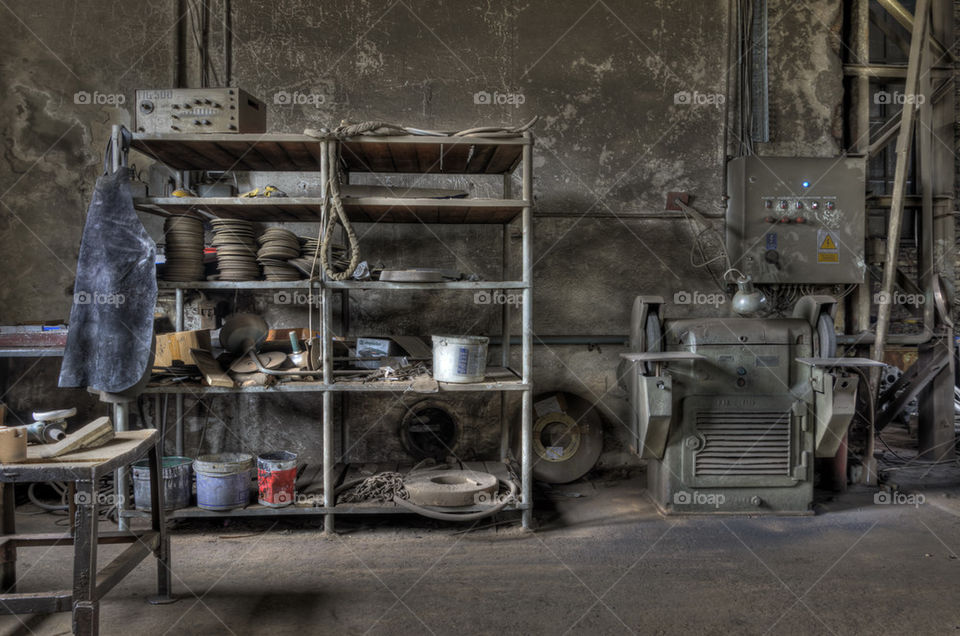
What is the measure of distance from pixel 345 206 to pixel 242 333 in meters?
1.06

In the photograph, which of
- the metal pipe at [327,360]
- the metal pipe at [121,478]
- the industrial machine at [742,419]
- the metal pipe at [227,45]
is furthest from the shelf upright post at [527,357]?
the metal pipe at [227,45]

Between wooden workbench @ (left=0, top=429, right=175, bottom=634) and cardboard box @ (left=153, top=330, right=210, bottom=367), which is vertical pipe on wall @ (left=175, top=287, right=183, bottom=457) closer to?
cardboard box @ (left=153, top=330, right=210, bottom=367)

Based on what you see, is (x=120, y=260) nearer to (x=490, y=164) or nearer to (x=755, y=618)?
(x=490, y=164)

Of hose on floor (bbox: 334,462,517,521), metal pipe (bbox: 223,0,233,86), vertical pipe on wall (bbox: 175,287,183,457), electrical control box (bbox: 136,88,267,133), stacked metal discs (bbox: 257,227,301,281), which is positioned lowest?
hose on floor (bbox: 334,462,517,521)

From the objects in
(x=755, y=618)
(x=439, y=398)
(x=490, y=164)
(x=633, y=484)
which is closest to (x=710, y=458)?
(x=633, y=484)

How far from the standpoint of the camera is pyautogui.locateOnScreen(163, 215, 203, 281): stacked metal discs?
11.7ft

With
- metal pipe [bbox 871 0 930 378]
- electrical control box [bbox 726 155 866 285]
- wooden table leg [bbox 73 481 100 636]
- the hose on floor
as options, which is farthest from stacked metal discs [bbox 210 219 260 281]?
metal pipe [bbox 871 0 930 378]

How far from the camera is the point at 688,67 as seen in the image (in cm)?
460

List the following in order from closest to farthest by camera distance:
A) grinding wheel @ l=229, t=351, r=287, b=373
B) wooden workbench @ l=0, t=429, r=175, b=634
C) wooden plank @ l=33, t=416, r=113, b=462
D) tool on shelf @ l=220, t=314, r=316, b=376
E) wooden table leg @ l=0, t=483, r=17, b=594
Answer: wooden workbench @ l=0, t=429, r=175, b=634
wooden plank @ l=33, t=416, r=113, b=462
wooden table leg @ l=0, t=483, r=17, b=594
grinding wheel @ l=229, t=351, r=287, b=373
tool on shelf @ l=220, t=314, r=316, b=376

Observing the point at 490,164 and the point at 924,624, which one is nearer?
the point at 924,624

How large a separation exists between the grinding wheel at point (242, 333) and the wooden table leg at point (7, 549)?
1.33 meters

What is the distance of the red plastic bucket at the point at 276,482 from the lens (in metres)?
3.53

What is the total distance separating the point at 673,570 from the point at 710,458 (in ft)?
3.11

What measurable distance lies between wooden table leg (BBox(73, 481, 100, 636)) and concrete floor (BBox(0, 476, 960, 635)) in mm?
383
